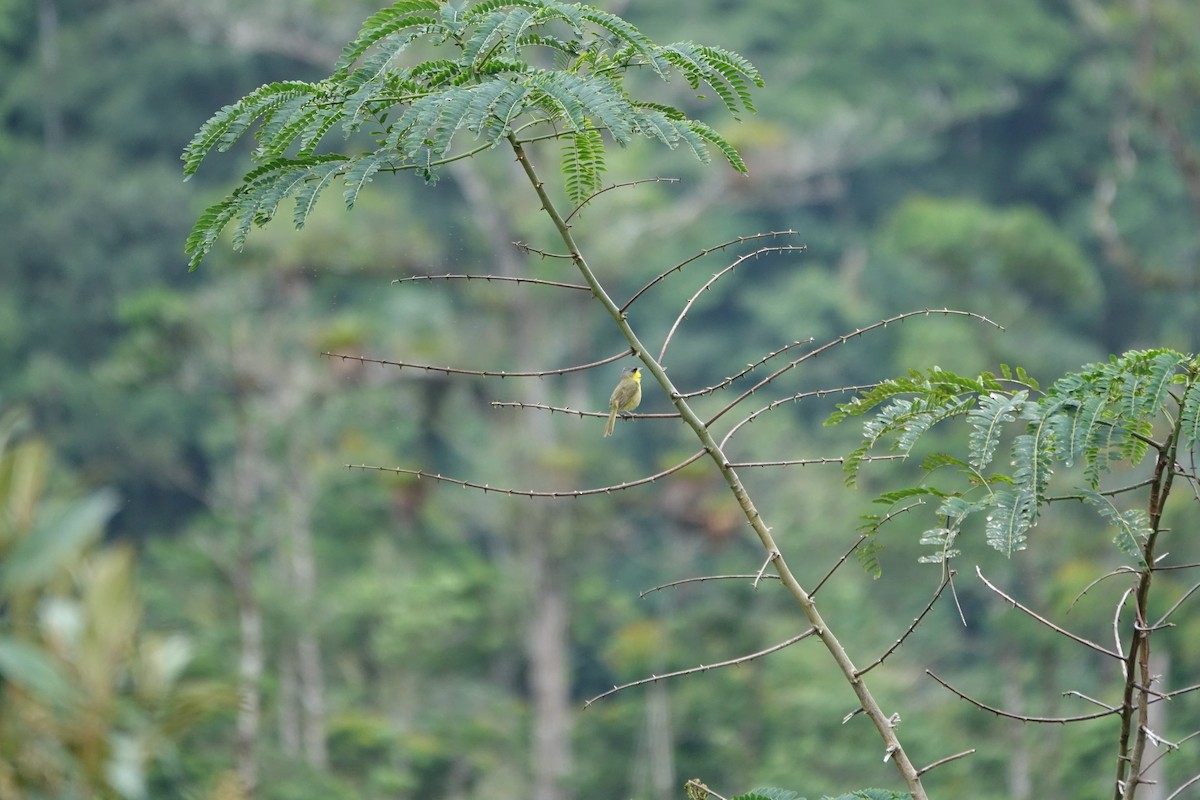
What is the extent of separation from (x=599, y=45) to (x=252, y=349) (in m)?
11.7

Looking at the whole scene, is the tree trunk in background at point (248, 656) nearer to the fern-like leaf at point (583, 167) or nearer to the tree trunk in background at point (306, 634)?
the tree trunk in background at point (306, 634)

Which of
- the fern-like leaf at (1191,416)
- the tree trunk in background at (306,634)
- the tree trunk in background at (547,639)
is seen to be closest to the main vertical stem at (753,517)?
Result: the fern-like leaf at (1191,416)

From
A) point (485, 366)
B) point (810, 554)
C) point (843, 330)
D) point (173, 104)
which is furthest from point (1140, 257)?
point (173, 104)

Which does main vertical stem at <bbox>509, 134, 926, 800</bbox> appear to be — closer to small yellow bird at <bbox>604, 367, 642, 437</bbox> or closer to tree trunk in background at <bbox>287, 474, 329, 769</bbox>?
small yellow bird at <bbox>604, 367, 642, 437</bbox>

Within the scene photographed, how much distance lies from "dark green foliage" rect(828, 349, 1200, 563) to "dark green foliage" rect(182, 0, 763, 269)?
1.55 ft

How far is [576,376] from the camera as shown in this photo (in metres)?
17.8

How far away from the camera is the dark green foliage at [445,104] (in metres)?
2.18

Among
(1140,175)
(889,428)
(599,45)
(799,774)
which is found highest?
(1140,175)

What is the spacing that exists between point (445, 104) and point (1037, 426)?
986mm

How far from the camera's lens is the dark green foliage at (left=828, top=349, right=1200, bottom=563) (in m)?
2.29

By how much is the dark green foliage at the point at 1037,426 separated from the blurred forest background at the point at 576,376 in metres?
7.14

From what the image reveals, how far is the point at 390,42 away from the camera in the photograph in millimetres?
2332

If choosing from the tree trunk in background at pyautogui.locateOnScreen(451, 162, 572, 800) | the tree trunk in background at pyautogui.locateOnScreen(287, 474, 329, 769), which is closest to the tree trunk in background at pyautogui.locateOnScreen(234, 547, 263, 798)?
the tree trunk in background at pyautogui.locateOnScreen(287, 474, 329, 769)

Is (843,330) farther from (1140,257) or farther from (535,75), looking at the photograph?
(535,75)
